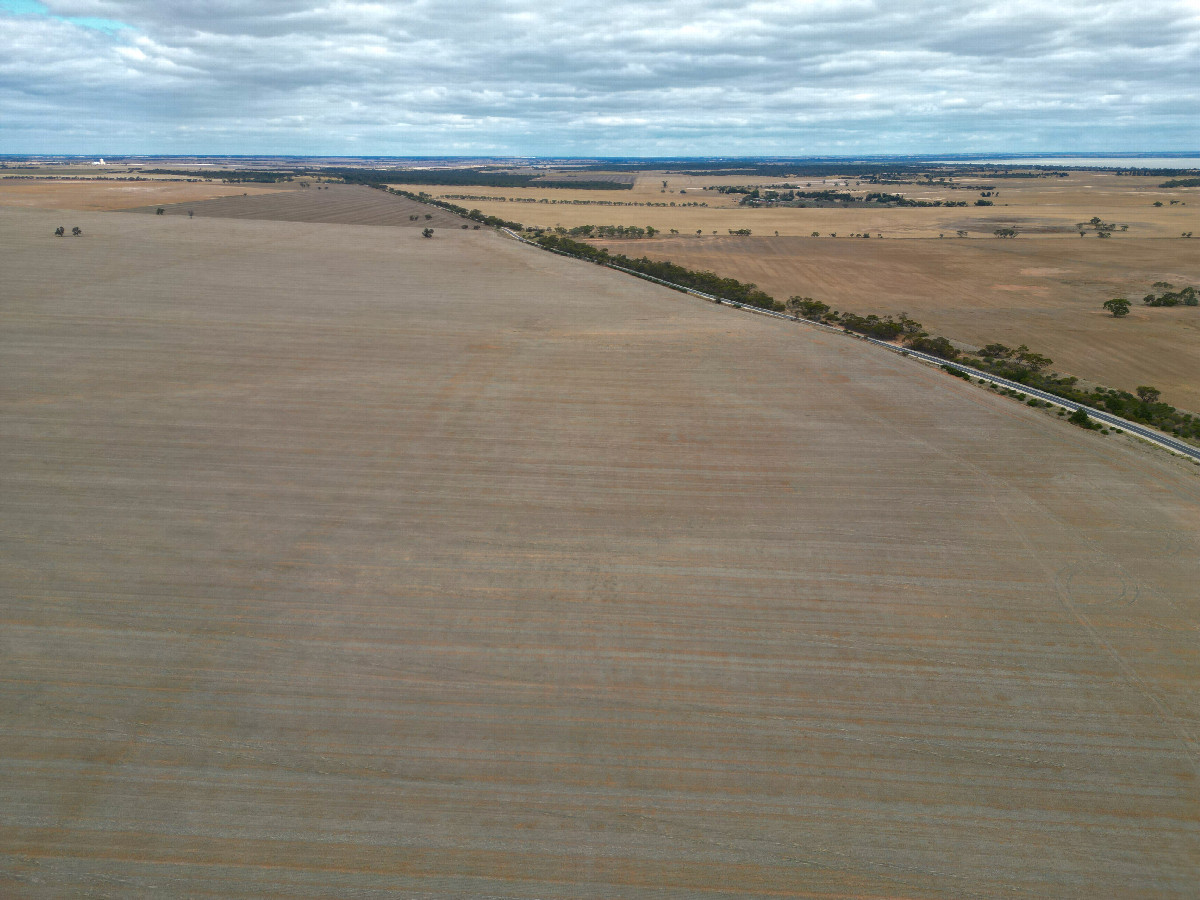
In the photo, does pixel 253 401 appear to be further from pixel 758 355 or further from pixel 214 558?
pixel 758 355

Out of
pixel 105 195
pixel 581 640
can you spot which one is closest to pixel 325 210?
pixel 105 195

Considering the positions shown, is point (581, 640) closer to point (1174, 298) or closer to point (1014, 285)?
point (1014, 285)

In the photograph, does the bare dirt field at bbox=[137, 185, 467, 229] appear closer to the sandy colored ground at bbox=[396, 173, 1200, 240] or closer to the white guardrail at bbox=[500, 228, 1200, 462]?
the sandy colored ground at bbox=[396, 173, 1200, 240]

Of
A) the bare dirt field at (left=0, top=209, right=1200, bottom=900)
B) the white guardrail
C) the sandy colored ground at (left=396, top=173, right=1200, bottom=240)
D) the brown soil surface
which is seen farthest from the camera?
the sandy colored ground at (left=396, top=173, right=1200, bottom=240)

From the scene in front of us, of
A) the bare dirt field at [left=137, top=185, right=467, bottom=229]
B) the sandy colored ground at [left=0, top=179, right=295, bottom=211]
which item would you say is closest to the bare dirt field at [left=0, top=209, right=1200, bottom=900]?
the bare dirt field at [left=137, top=185, right=467, bottom=229]

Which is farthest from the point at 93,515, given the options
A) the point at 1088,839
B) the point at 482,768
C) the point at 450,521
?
the point at 1088,839
